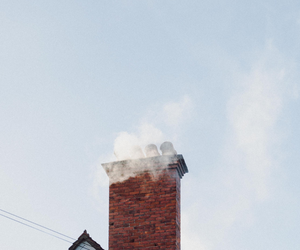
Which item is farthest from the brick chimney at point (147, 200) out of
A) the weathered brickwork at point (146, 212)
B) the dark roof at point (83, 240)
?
the dark roof at point (83, 240)

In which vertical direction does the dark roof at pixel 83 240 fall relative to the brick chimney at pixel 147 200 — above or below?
below

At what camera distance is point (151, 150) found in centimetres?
949

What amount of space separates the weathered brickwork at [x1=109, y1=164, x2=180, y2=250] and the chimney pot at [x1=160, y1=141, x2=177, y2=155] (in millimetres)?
289

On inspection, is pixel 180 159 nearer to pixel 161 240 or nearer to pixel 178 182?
pixel 178 182

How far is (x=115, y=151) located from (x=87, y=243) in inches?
67.2

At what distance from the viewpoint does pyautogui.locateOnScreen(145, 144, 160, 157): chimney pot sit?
947cm

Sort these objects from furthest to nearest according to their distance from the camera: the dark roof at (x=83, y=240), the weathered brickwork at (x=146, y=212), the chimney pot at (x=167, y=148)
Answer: the chimney pot at (x=167, y=148)
the dark roof at (x=83, y=240)
the weathered brickwork at (x=146, y=212)

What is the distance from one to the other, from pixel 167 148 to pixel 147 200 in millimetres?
1006

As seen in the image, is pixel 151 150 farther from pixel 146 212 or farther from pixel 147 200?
pixel 146 212

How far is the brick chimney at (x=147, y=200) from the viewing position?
882 cm

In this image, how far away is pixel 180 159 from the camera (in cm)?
936

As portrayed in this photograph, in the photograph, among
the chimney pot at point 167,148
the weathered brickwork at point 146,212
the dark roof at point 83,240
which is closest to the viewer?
the weathered brickwork at point 146,212

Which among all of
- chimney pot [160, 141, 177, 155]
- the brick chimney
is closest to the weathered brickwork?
the brick chimney

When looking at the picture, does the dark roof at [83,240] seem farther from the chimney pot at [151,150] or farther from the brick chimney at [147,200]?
the chimney pot at [151,150]
